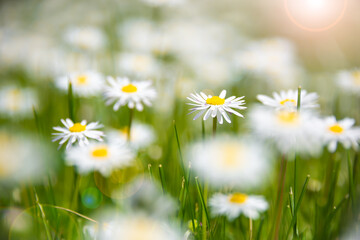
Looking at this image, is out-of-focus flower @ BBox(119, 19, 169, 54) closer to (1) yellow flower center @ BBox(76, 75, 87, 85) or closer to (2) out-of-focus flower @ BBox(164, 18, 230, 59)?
(2) out-of-focus flower @ BBox(164, 18, 230, 59)

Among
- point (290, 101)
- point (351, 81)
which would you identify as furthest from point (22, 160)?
point (351, 81)

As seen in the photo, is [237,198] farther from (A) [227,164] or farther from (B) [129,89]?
(B) [129,89]

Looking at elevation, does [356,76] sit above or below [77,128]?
above

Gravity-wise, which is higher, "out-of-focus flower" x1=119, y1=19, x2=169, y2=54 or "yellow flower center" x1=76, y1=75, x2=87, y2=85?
"out-of-focus flower" x1=119, y1=19, x2=169, y2=54

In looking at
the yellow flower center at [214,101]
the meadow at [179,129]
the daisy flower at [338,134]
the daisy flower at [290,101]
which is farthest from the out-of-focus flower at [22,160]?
the daisy flower at [338,134]

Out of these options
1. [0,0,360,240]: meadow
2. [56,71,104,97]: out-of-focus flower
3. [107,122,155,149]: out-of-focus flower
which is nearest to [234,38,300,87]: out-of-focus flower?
[0,0,360,240]: meadow

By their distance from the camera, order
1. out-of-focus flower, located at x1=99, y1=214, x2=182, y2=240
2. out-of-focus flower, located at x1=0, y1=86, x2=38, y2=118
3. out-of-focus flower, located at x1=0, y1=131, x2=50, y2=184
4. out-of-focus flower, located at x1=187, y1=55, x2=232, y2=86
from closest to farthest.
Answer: out-of-focus flower, located at x1=99, y1=214, x2=182, y2=240, out-of-focus flower, located at x1=0, y1=131, x2=50, y2=184, out-of-focus flower, located at x1=0, y1=86, x2=38, y2=118, out-of-focus flower, located at x1=187, y1=55, x2=232, y2=86
